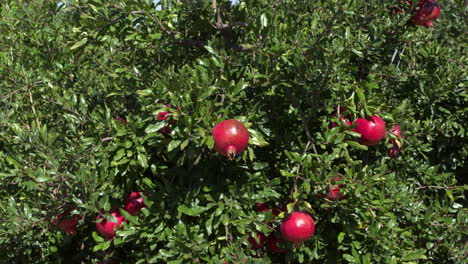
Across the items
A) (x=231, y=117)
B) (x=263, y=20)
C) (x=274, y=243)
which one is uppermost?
(x=263, y=20)

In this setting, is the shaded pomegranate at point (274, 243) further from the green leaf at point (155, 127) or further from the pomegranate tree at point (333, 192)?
the green leaf at point (155, 127)

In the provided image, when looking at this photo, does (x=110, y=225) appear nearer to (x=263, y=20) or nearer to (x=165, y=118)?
(x=165, y=118)

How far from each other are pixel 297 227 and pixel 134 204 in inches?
34.3

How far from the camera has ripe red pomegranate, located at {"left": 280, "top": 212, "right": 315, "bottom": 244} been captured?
211cm

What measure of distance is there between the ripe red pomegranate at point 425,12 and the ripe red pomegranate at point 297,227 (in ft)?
5.14

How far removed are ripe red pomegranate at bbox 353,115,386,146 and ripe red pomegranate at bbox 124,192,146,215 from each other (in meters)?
1.18

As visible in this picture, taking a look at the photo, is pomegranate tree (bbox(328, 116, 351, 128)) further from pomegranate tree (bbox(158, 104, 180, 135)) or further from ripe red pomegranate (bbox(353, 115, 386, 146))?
pomegranate tree (bbox(158, 104, 180, 135))

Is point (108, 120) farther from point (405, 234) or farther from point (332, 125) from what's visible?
point (405, 234)

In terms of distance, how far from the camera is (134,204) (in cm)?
239

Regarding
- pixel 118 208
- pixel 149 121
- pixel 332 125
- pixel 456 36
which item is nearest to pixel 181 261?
pixel 118 208

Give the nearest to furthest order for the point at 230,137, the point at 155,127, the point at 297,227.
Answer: the point at 230,137, the point at 155,127, the point at 297,227

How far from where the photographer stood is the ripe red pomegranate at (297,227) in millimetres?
2111

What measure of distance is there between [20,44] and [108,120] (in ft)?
4.62

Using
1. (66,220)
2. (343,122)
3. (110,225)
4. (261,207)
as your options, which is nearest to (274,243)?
(261,207)
